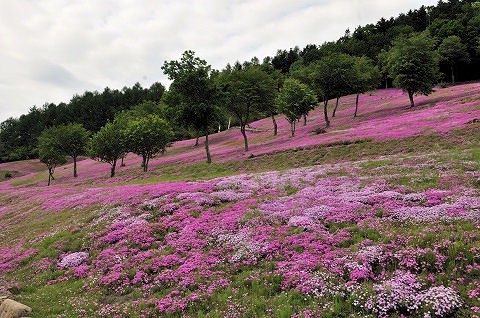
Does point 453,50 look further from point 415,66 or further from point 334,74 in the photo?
point 334,74

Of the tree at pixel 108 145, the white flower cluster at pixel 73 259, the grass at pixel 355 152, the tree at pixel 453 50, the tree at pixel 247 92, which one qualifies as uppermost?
the tree at pixel 453 50

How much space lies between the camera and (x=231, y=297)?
10.7 metres

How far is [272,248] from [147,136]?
4670 centimetres

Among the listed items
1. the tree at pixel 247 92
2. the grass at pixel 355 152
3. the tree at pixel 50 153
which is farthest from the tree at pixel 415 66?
the tree at pixel 50 153

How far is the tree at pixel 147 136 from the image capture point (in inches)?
2180

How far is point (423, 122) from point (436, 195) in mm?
29989

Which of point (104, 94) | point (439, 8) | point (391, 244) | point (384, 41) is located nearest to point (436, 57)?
point (391, 244)

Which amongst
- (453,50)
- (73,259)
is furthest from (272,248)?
(453,50)

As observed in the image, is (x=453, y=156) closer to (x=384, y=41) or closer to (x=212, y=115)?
(x=212, y=115)

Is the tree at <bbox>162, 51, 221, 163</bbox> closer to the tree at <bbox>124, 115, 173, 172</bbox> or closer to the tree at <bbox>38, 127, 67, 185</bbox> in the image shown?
the tree at <bbox>124, 115, 173, 172</bbox>

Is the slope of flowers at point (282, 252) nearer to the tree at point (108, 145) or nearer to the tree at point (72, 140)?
the tree at point (108, 145)

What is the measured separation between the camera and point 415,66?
5784 centimetres

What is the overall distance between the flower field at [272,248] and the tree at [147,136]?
29.4 meters

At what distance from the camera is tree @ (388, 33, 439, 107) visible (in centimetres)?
5784
